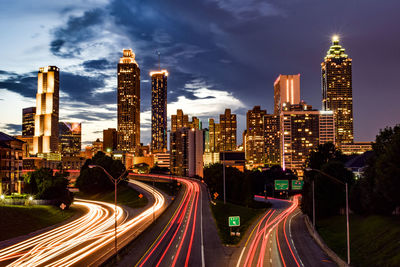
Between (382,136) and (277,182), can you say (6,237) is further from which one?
(382,136)

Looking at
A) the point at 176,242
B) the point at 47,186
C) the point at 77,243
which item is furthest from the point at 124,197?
the point at 176,242

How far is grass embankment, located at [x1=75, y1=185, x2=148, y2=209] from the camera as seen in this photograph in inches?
3909

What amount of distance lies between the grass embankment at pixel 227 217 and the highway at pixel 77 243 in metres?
13.5

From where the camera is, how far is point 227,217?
242 feet

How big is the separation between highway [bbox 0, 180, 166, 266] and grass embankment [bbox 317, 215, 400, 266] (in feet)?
91.1

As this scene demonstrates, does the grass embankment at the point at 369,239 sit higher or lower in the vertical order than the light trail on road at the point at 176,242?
higher

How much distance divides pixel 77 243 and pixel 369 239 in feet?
125

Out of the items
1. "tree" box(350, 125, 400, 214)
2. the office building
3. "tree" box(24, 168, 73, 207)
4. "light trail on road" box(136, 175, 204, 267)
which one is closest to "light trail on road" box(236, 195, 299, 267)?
"light trail on road" box(136, 175, 204, 267)

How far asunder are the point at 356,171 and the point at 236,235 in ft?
255

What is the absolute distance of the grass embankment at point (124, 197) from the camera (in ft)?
326

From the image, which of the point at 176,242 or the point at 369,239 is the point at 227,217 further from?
the point at 369,239

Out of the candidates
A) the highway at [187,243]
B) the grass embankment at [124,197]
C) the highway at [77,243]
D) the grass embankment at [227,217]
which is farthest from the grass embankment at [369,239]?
the grass embankment at [124,197]

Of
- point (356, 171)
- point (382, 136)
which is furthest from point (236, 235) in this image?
point (356, 171)

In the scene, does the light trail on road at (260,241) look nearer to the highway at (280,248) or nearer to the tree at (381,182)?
the highway at (280,248)
